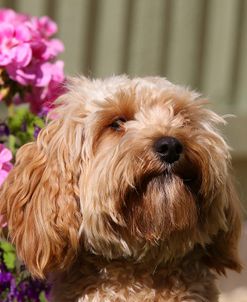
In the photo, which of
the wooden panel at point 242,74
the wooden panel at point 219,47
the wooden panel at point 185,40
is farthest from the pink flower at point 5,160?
the wooden panel at point 242,74

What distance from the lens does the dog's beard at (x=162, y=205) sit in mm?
2504

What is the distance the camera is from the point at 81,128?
8.84 ft

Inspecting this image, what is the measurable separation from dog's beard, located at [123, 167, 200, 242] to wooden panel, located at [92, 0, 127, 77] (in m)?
1.95

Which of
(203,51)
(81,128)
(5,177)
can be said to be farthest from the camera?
(203,51)

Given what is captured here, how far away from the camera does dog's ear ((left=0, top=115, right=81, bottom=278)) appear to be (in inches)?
103

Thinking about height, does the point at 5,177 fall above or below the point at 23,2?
below

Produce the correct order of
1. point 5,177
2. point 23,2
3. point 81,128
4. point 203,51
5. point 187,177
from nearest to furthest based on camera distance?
point 187,177 → point 81,128 → point 5,177 → point 23,2 → point 203,51

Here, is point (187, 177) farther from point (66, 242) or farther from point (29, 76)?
point (29, 76)

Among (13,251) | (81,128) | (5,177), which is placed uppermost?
(81,128)

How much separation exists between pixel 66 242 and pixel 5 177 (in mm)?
381

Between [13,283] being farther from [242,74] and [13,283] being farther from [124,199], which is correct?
[242,74]

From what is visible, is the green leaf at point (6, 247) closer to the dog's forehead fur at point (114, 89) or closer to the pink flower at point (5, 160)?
the pink flower at point (5, 160)

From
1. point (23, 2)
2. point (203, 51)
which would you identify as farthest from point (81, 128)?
point (203, 51)

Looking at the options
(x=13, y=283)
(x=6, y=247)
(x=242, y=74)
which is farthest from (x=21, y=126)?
(x=242, y=74)
